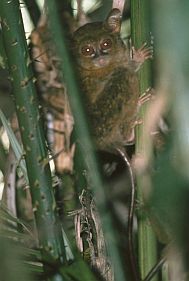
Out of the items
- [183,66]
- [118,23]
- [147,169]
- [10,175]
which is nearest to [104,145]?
[10,175]

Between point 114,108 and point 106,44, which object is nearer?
point 114,108

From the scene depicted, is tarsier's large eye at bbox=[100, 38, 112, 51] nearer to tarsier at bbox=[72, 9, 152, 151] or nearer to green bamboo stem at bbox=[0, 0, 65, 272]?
tarsier at bbox=[72, 9, 152, 151]

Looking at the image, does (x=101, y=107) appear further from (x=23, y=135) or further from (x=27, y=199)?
(x=23, y=135)

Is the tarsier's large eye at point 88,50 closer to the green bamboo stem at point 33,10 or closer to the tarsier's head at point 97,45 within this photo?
the tarsier's head at point 97,45

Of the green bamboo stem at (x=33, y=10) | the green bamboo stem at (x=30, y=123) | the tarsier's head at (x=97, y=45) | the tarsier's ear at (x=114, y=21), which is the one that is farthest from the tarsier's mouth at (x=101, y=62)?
the green bamboo stem at (x=30, y=123)

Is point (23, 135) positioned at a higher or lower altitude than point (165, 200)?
higher

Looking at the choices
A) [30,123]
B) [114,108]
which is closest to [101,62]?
[114,108]

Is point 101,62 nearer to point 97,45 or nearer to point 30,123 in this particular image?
point 97,45

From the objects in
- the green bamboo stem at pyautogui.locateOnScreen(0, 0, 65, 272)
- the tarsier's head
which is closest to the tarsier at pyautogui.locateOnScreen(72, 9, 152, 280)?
the tarsier's head
